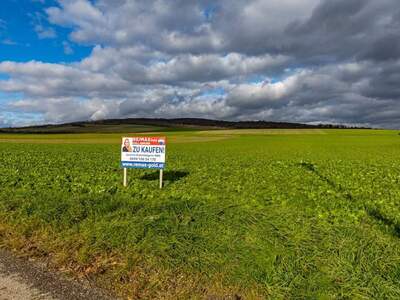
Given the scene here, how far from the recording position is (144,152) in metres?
12.4

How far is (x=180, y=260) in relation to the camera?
5688 mm

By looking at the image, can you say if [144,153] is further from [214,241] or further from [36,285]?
[36,285]

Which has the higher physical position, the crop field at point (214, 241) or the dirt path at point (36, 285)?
the crop field at point (214, 241)

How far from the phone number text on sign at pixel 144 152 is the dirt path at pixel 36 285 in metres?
6.84

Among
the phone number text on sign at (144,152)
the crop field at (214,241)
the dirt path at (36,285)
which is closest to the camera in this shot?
the dirt path at (36,285)

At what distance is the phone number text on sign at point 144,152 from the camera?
484 inches

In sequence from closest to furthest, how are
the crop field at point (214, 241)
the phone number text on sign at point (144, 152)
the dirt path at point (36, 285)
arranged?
the dirt path at point (36, 285)
the crop field at point (214, 241)
the phone number text on sign at point (144, 152)

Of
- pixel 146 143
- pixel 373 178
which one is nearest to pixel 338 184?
pixel 373 178

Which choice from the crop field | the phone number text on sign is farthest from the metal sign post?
the crop field

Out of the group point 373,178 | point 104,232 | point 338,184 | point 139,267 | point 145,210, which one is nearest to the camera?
point 139,267

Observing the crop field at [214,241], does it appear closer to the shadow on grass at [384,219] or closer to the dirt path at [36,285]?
the shadow on grass at [384,219]

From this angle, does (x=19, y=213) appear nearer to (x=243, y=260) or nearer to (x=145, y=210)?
(x=145, y=210)

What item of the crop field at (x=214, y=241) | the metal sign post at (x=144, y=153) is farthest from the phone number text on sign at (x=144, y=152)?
the crop field at (x=214, y=241)

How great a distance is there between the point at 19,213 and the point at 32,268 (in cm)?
314
